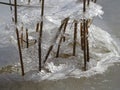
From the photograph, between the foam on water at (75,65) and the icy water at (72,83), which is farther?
the foam on water at (75,65)

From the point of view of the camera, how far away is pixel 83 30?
266cm

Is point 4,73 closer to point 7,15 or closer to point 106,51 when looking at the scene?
point 106,51

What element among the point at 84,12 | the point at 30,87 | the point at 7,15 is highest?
the point at 84,12

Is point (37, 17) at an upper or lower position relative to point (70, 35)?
upper

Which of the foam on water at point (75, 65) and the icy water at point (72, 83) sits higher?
the foam on water at point (75, 65)

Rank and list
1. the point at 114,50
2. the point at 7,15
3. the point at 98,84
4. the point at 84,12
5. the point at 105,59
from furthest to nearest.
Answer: the point at 7,15 < the point at 114,50 < the point at 105,59 < the point at 98,84 < the point at 84,12

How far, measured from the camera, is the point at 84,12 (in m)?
2.54

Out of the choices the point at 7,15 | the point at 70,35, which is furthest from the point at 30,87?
the point at 7,15

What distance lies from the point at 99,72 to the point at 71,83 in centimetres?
28

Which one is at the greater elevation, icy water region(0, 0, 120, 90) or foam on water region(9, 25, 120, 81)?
foam on water region(9, 25, 120, 81)

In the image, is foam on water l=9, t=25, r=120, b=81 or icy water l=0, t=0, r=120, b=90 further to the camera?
foam on water l=9, t=25, r=120, b=81

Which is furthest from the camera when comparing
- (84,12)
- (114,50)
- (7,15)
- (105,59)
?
(7,15)

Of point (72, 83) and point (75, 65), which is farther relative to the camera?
point (75, 65)

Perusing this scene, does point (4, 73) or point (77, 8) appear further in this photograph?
point (4, 73)
